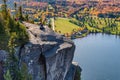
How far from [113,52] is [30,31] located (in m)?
103

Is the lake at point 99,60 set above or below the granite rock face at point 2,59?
below

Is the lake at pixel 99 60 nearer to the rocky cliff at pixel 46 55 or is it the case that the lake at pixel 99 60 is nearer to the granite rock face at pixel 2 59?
the rocky cliff at pixel 46 55

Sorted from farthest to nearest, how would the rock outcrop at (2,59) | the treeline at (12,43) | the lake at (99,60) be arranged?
the lake at (99,60) → the rock outcrop at (2,59) → the treeline at (12,43)

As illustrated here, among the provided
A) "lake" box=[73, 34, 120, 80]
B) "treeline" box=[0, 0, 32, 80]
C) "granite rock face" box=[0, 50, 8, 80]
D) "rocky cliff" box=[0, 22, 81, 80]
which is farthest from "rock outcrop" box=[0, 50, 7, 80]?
"lake" box=[73, 34, 120, 80]

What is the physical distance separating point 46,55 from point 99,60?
90.3 metres

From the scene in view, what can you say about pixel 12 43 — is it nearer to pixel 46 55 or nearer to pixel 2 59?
pixel 2 59

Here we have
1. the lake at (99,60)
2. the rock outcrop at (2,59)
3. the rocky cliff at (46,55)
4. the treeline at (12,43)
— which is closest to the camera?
the treeline at (12,43)

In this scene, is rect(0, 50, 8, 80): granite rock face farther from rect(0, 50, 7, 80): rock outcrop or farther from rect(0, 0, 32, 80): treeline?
rect(0, 0, 32, 80): treeline

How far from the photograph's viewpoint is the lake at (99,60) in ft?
343

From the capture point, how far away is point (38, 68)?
127ft

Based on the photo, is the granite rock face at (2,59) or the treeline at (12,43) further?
the granite rock face at (2,59)

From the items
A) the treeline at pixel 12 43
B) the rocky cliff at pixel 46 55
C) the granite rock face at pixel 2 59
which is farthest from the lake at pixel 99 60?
the granite rock face at pixel 2 59

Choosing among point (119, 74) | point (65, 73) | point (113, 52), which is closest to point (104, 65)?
point (119, 74)

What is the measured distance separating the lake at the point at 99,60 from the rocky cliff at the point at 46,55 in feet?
182
